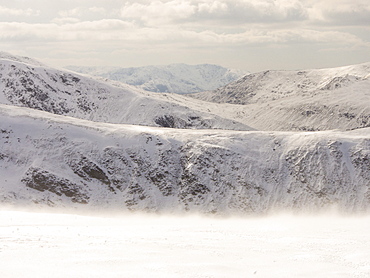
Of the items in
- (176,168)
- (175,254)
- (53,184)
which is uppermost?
(175,254)

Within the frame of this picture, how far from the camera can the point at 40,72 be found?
151 m

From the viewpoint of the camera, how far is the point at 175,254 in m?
20.4

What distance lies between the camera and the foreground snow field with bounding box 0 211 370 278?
17.3m

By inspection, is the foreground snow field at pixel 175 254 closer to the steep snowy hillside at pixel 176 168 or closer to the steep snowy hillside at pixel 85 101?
the steep snowy hillside at pixel 176 168

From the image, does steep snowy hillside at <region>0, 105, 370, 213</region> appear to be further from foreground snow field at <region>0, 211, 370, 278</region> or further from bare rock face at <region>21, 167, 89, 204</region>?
foreground snow field at <region>0, 211, 370, 278</region>

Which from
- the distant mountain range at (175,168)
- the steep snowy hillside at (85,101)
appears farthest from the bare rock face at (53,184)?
the steep snowy hillside at (85,101)

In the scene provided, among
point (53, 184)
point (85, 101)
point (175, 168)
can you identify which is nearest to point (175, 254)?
point (53, 184)

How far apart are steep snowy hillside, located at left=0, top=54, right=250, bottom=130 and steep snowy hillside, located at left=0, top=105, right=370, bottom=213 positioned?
60.2m

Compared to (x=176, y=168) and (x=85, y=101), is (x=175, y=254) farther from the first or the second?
(x=85, y=101)

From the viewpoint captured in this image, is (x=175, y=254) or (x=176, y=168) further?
(x=176, y=168)

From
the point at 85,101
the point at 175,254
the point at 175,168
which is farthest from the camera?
the point at 85,101

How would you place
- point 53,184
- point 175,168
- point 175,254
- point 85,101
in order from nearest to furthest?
point 175,254, point 53,184, point 175,168, point 85,101

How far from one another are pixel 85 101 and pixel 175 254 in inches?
5249

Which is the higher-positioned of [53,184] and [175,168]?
[175,168]
